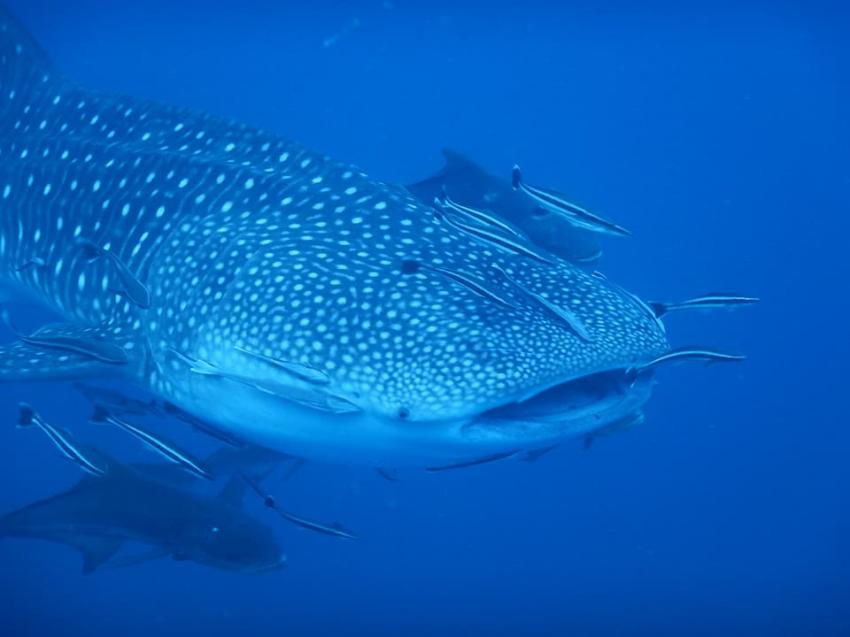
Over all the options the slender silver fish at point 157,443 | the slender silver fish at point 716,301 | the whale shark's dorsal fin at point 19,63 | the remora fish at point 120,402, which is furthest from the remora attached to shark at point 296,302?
the whale shark's dorsal fin at point 19,63

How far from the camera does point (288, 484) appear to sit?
11703 millimetres

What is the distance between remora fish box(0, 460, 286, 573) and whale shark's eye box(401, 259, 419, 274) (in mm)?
2332

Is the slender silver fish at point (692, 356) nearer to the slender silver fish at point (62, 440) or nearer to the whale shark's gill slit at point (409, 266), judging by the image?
the whale shark's gill slit at point (409, 266)

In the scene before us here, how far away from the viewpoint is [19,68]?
6781 mm

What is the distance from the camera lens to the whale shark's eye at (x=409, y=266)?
3.84 metres

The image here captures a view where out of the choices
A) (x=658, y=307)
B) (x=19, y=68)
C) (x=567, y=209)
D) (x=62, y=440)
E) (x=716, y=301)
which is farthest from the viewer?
(x=19, y=68)

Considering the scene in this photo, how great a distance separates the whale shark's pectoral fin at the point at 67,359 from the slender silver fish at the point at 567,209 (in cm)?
289

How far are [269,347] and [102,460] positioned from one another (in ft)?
6.85

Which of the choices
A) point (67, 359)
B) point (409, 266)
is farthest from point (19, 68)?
point (409, 266)

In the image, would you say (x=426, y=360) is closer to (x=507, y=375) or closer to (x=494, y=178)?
(x=507, y=375)

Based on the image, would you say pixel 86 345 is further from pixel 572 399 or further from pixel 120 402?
pixel 572 399

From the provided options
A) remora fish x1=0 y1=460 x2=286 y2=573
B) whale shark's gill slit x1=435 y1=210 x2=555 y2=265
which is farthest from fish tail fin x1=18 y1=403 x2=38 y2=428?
whale shark's gill slit x1=435 y1=210 x2=555 y2=265

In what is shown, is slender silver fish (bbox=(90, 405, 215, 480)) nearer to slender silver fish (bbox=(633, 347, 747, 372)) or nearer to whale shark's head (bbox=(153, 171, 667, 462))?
whale shark's head (bbox=(153, 171, 667, 462))

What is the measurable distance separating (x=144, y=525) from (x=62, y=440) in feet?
2.62
